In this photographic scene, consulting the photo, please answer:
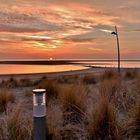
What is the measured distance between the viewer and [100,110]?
173 inches

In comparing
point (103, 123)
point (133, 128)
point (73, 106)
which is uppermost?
point (73, 106)

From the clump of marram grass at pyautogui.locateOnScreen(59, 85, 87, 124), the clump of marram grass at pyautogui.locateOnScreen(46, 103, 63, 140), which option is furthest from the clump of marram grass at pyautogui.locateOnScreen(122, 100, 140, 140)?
the clump of marram grass at pyautogui.locateOnScreen(46, 103, 63, 140)

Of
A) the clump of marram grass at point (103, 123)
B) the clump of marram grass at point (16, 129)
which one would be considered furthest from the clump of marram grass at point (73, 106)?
the clump of marram grass at point (16, 129)

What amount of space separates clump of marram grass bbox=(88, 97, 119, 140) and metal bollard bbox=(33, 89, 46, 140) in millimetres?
1407

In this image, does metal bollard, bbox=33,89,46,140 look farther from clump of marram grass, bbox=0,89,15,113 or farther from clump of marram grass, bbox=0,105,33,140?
clump of marram grass, bbox=0,89,15,113

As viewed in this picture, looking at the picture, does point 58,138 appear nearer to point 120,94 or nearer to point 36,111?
point 36,111

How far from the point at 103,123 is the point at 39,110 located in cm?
161

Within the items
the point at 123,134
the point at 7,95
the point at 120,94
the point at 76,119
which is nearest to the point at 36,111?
the point at 123,134

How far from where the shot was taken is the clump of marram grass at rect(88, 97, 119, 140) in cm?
432

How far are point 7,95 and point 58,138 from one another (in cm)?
346

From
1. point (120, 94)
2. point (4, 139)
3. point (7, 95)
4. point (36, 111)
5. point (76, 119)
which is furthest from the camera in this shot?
point (7, 95)

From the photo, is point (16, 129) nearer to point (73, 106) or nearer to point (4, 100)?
point (73, 106)

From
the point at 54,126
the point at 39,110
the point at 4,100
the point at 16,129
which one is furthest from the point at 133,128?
the point at 4,100

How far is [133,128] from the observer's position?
4.45 m
